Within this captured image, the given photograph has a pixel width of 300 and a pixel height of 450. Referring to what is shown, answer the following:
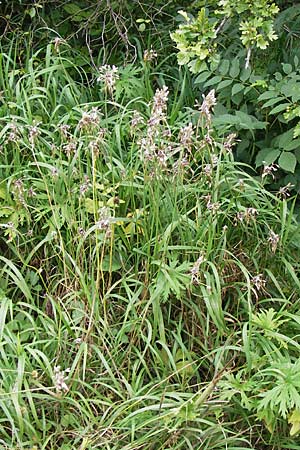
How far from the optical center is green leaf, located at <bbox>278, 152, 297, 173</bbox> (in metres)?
3.04

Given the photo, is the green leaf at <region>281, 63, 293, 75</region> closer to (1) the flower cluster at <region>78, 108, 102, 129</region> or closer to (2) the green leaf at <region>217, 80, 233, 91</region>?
(2) the green leaf at <region>217, 80, 233, 91</region>

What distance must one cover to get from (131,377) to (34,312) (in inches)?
18.3

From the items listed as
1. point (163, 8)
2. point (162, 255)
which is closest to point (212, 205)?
point (162, 255)

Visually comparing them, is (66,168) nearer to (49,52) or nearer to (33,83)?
(33,83)

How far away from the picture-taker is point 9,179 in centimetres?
301

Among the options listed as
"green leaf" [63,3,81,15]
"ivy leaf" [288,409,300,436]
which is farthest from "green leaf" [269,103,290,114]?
"green leaf" [63,3,81,15]

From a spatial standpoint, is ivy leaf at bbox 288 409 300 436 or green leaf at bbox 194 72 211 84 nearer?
ivy leaf at bbox 288 409 300 436

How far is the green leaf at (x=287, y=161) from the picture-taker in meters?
3.04

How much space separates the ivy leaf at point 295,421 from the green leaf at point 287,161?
109cm

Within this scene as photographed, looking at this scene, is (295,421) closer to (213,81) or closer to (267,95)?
(267,95)

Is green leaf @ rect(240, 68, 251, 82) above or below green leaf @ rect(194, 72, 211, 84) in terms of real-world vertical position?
above

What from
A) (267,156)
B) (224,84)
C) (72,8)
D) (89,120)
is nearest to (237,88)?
(224,84)

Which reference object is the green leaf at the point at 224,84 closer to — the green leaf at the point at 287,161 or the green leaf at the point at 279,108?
the green leaf at the point at 279,108

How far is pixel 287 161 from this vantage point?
10.1ft
